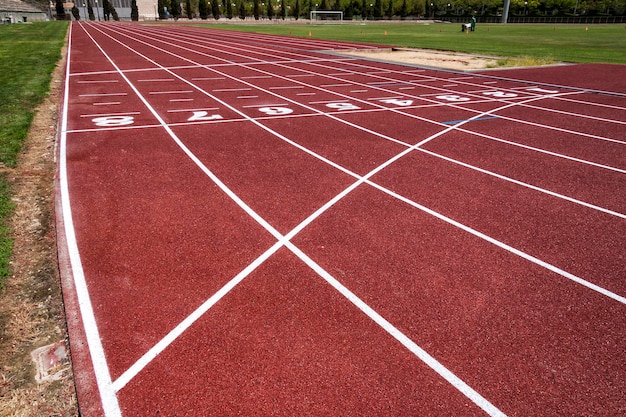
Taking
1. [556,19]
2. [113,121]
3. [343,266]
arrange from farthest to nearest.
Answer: [556,19]
[113,121]
[343,266]

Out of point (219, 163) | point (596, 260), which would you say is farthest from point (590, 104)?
point (219, 163)

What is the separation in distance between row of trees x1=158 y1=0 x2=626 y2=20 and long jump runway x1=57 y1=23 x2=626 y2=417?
8025cm

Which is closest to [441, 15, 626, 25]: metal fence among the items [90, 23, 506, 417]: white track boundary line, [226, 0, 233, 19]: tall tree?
[226, 0, 233, 19]: tall tree

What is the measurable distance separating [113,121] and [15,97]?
13.0 feet

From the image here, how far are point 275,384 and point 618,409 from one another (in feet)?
7.77

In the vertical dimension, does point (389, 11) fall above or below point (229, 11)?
above

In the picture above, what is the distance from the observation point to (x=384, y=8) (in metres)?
91.0

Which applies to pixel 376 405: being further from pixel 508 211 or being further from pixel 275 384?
pixel 508 211

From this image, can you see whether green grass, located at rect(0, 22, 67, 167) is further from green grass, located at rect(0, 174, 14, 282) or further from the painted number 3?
the painted number 3

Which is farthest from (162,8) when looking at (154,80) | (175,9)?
(154,80)

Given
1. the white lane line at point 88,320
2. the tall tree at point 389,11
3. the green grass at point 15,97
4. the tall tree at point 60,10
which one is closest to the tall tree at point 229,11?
the tall tree at point 60,10

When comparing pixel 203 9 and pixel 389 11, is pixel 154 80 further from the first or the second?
pixel 389 11

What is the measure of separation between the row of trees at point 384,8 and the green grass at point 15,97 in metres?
64.3

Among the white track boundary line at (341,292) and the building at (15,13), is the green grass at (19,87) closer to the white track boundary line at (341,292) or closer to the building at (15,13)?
the white track boundary line at (341,292)
